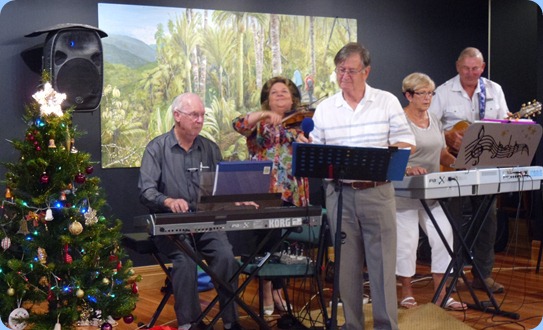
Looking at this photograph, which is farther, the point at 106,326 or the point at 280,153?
the point at 280,153

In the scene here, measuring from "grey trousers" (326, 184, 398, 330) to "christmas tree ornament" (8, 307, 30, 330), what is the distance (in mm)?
1759

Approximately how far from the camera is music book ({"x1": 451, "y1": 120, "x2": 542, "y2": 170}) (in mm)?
4957

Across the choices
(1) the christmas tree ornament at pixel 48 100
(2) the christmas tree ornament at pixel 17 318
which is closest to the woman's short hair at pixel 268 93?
(1) the christmas tree ornament at pixel 48 100

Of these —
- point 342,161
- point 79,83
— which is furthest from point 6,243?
point 342,161

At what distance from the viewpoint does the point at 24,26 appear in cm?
597

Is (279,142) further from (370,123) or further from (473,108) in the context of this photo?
(473,108)

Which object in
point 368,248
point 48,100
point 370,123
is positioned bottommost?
point 368,248

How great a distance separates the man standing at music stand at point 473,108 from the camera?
6.15 m

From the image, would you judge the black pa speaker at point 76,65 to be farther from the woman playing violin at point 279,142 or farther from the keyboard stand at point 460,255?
the keyboard stand at point 460,255

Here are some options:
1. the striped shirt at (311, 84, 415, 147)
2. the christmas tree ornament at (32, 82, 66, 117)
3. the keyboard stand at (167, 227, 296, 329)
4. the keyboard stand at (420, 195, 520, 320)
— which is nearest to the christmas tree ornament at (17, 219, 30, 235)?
the christmas tree ornament at (32, 82, 66, 117)

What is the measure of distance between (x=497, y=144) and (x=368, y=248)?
1.19 m

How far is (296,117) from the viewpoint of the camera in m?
5.41

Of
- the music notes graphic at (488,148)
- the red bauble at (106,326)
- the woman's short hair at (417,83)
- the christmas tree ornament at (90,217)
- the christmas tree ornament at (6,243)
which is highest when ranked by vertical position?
the woman's short hair at (417,83)

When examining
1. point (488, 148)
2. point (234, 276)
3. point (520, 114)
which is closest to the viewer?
point (234, 276)
